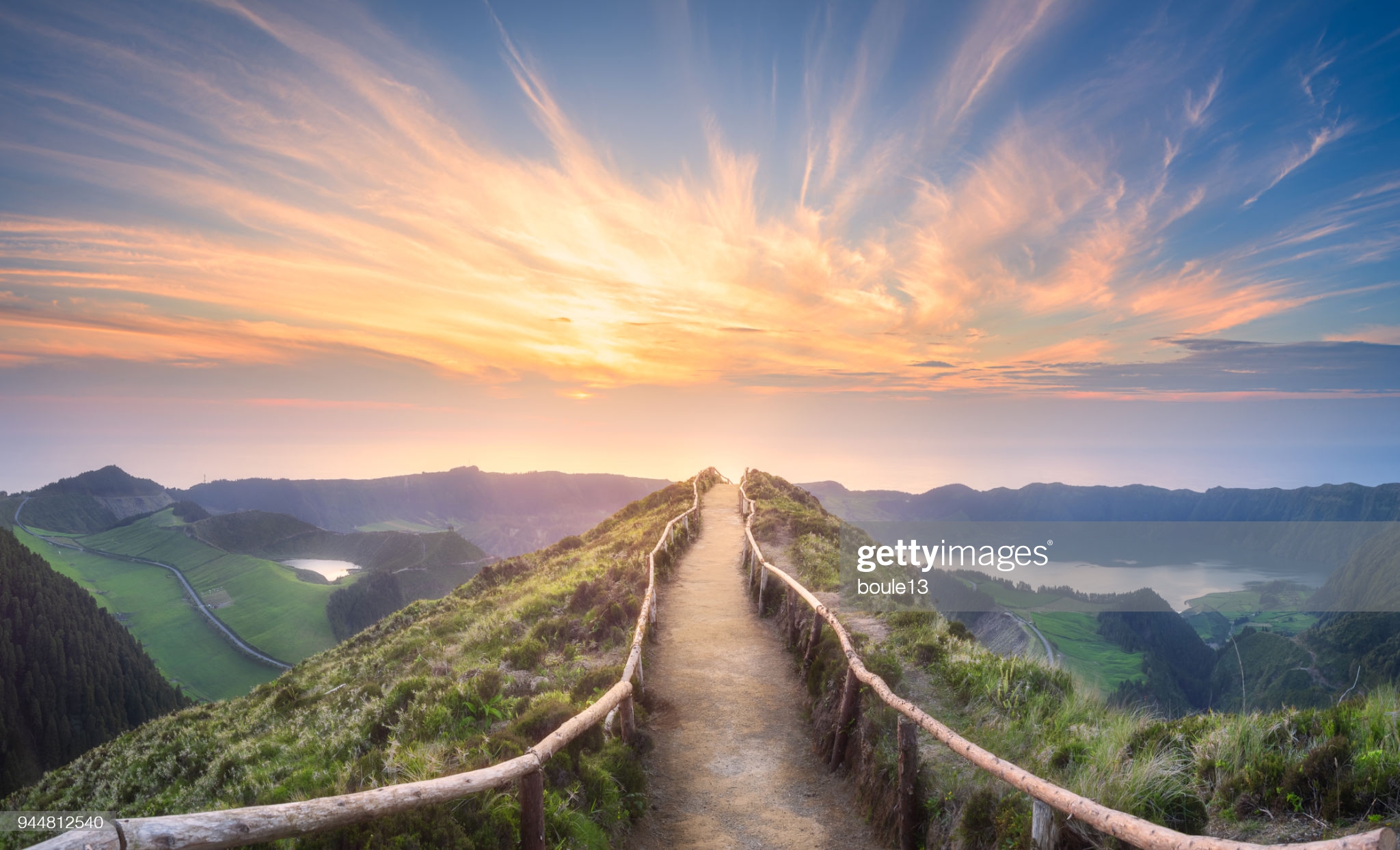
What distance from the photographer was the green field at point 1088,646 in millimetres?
88062

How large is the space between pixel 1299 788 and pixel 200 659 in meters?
223

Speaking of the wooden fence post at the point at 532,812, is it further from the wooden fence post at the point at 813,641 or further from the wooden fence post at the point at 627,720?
the wooden fence post at the point at 813,641

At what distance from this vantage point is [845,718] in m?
9.56

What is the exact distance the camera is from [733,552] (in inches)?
1083

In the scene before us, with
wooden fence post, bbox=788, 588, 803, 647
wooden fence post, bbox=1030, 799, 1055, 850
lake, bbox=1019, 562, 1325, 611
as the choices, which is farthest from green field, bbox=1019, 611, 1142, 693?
wooden fence post, bbox=1030, 799, 1055, 850

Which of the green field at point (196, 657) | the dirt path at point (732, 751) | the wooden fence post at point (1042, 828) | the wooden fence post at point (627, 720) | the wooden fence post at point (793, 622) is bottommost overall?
the green field at point (196, 657)

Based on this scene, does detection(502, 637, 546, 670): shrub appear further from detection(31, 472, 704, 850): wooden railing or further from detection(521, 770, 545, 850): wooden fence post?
detection(521, 770, 545, 850): wooden fence post

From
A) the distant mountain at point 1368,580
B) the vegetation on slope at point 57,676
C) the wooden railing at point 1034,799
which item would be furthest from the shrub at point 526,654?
the vegetation on slope at point 57,676

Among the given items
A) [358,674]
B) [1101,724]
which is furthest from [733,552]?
[1101,724]

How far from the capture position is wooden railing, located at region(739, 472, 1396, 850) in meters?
3.54

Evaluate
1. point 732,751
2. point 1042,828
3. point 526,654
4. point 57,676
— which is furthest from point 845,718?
point 57,676

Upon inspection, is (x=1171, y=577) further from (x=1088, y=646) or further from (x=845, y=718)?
(x=845, y=718)

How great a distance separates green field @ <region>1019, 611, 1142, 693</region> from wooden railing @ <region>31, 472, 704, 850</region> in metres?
88.1

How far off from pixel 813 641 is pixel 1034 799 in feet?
24.9
